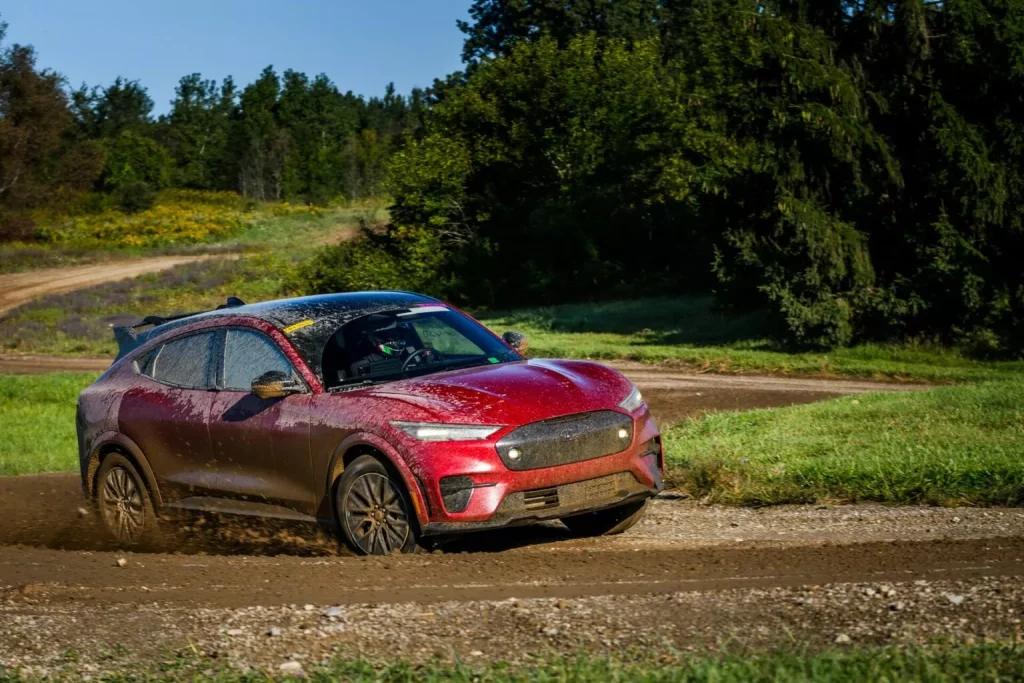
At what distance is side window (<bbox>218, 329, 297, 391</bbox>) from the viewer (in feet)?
27.6

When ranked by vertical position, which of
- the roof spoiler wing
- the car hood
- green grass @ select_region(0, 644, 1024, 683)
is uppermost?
the roof spoiler wing

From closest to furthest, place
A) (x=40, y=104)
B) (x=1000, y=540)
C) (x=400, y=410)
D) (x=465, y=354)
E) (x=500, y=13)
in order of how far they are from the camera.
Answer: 1. (x=1000, y=540)
2. (x=400, y=410)
3. (x=465, y=354)
4. (x=500, y=13)
5. (x=40, y=104)

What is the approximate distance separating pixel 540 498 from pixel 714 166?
69.5 ft

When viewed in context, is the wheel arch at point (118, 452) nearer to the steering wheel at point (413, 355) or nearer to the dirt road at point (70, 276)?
the steering wheel at point (413, 355)

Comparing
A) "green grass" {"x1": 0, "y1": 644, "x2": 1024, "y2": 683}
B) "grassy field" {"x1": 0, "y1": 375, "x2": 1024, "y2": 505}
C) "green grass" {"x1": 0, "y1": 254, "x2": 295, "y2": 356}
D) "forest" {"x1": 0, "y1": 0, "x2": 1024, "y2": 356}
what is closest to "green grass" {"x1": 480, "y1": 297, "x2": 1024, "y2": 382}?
"forest" {"x1": 0, "y1": 0, "x2": 1024, "y2": 356}

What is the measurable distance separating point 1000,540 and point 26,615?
5.05m

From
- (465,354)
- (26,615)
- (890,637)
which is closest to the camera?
(890,637)

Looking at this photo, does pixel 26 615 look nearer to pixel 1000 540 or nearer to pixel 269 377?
pixel 269 377

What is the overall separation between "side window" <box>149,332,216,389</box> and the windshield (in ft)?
3.51

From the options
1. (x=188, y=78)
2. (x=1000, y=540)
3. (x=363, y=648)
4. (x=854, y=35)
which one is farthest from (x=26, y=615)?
(x=188, y=78)

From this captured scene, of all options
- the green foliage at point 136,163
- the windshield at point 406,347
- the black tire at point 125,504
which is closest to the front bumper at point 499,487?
the windshield at point 406,347

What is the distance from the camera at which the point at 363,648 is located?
5.42 m

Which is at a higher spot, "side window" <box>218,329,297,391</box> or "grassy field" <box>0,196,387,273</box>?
"grassy field" <box>0,196,387,273</box>

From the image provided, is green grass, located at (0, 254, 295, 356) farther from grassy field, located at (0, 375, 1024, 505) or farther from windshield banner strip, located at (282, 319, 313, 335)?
windshield banner strip, located at (282, 319, 313, 335)
